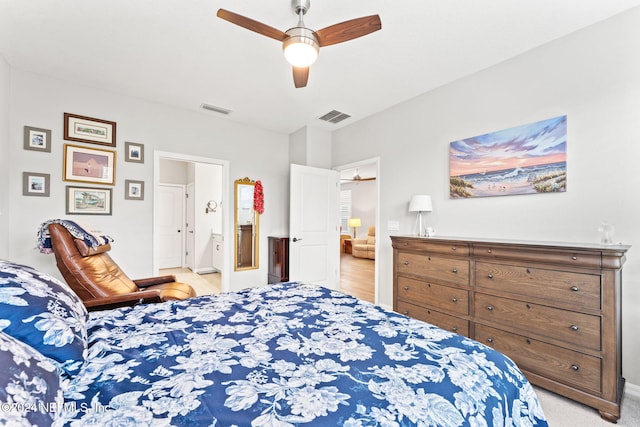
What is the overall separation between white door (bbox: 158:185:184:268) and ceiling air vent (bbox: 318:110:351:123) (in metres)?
4.28

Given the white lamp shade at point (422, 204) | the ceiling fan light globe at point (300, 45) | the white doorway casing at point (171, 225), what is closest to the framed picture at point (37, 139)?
the ceiling fan light globe at point (300, 45)

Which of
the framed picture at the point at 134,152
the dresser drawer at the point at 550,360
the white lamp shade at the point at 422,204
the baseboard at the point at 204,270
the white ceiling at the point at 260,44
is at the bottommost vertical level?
the baseboard at the point at 204,270

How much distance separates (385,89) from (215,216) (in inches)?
185

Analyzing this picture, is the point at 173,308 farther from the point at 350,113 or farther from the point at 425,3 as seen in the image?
the point at 350,113

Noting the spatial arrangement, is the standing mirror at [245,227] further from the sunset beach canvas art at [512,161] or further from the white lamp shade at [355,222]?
the white lamp shade at [355,222]

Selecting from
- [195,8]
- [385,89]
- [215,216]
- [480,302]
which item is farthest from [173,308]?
[215,216]

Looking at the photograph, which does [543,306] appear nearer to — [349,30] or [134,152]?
[349,30]

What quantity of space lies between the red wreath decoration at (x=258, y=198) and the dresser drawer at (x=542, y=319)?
10.7 ft

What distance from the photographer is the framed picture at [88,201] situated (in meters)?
3.17

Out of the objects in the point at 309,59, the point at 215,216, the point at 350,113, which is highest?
the point at 350,113

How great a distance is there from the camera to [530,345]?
2.06m

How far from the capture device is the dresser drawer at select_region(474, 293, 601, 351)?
6.02ft

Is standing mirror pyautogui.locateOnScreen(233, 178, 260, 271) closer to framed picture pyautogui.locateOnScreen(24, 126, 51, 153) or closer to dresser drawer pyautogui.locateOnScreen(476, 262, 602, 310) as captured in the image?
framed picture pyautogui.locateOnScreen(24, 126, 51, 153)

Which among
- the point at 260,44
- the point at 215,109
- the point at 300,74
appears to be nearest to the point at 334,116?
the point at 215,109
